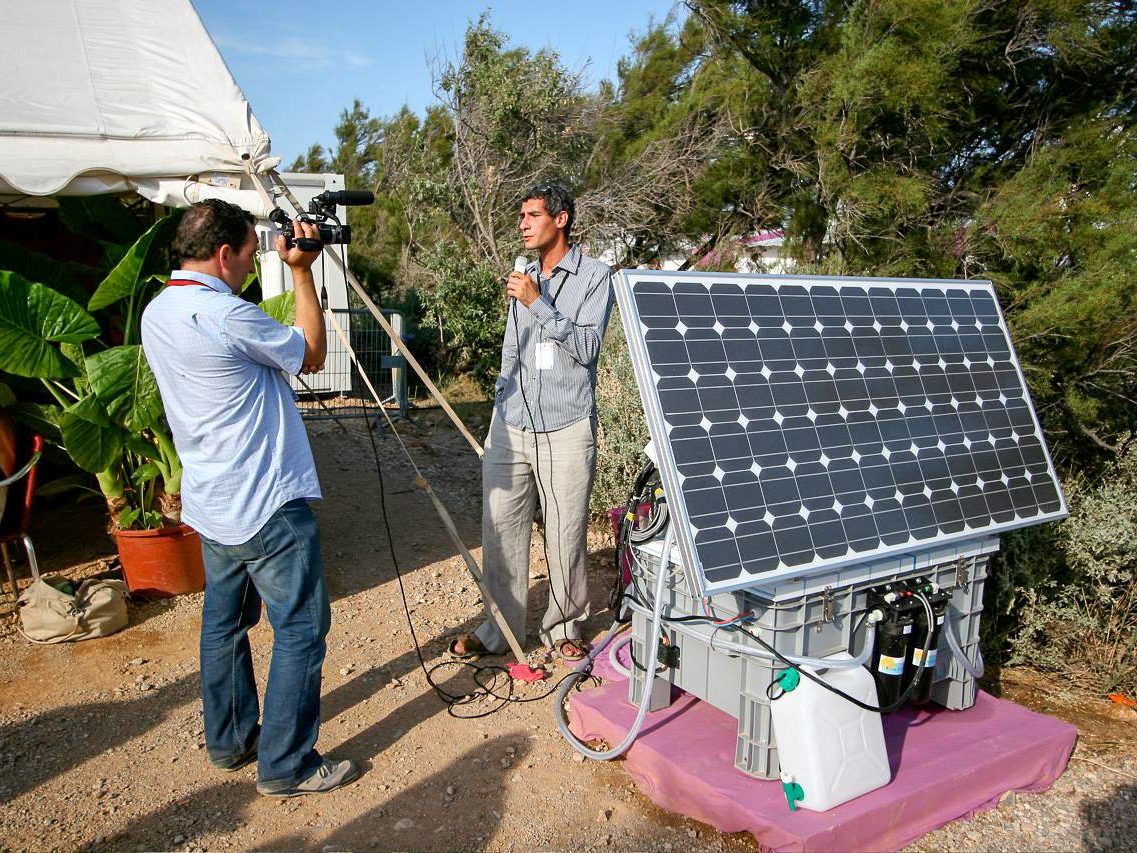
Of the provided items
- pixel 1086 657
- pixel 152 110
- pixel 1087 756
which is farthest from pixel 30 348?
pixel 1086 657

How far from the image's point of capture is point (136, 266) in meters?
5.06

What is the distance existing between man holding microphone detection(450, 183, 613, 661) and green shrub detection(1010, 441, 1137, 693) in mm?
2457

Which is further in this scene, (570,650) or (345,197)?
(570,650)

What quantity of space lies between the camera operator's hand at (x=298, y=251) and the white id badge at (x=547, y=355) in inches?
47.2

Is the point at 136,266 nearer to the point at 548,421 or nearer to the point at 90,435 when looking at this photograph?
the point at 90,435

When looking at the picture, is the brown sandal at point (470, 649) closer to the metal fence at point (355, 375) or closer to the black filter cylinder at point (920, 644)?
the black filter cylinder at point (920, 644)

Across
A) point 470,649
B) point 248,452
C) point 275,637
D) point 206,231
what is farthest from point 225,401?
point 470,649

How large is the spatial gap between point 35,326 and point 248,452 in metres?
2.51

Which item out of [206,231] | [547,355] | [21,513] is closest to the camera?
[206,231]

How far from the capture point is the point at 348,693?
430cm

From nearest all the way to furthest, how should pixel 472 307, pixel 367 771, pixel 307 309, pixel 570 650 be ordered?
pixel 307 309 → pixel 367 771 → pixel 570 650 → pixel 472 307

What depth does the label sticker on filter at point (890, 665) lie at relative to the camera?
11.1 feet

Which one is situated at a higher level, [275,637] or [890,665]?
[275,637]

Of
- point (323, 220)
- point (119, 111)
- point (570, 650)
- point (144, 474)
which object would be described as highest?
point (119, 111)
